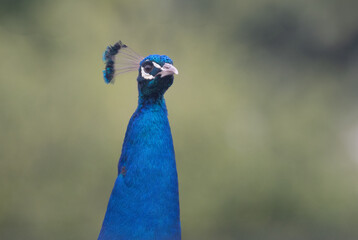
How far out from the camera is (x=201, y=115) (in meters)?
3.08

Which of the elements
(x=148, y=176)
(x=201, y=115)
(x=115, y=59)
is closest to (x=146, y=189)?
(x=148, y=176)

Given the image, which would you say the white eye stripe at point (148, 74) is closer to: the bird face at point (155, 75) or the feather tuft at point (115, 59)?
the bird face at point (155, 75)

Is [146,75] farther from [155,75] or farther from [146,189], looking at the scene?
[146,189]

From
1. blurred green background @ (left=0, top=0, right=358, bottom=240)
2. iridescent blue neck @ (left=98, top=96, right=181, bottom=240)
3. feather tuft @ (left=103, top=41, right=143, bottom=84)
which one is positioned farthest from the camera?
blurred green background @ (left=0, top=0, right=358, bottom=240)

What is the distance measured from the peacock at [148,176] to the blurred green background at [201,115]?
5.64ft

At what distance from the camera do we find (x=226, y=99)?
3258mm

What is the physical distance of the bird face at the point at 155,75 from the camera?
1129 millimetres

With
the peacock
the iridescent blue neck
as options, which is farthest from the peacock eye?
the iridescent blue neck

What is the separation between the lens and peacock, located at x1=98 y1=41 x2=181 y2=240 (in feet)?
3.61

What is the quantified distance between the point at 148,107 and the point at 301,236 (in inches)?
94.8

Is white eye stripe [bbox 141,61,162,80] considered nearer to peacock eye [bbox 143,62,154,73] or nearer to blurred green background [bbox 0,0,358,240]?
peacock eye [bbox 143,62,154,73]

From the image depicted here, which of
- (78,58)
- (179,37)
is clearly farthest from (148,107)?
(179,37)

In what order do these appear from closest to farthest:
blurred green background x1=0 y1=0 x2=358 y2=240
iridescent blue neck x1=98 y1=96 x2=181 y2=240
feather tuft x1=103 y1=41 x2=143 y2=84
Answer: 1. iridescent blue neck x1=98 y1=96 x2=181 y2=240
2. feather tuft x1=103 y1=41 x2=143 y2=84
3. blurred green background x1=0 y1=0 x2=358 y2=240

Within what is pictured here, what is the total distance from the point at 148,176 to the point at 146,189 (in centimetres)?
3
